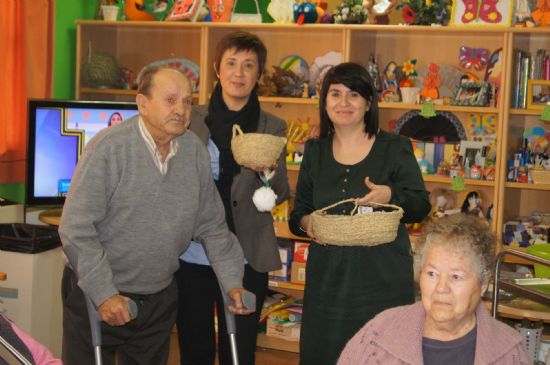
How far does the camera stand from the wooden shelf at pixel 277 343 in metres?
Result: 4.48

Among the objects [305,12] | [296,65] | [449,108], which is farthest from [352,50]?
[449,108]

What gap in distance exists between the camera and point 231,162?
2.69 meters

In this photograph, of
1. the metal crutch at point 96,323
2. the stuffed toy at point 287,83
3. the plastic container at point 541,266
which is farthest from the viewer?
the stuffed toy at point 287,83

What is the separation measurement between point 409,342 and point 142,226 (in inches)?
32.4

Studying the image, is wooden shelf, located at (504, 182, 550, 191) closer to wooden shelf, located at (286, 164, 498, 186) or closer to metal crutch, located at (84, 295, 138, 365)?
wooden shelf, located at (286, 164, 498, 186)

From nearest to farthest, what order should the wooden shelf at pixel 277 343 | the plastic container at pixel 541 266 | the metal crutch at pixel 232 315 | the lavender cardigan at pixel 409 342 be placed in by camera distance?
1. the lavender cardigan at pixel 409 342
2. the metal crutch at pixel 232 315
3. the plastic container at pixel 541 266
4. the wooden shelf at pixel 277 343

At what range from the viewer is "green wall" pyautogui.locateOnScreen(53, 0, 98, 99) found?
15.6 feet

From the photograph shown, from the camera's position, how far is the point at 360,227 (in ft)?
8.06

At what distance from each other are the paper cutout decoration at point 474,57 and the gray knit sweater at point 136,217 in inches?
95.7

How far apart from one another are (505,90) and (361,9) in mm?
868

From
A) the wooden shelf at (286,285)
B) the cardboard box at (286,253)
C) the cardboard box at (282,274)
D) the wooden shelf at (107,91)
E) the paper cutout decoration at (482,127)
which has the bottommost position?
the wooden shelf at (286,285)

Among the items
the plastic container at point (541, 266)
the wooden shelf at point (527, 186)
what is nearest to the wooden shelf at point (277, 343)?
the wooden shelf at point (527, 186)

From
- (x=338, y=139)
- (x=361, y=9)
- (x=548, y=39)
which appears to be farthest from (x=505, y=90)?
(x=338, y=139)

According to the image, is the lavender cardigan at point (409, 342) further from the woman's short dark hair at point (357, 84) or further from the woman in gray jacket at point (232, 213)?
the woman's short dark hair at point (357, 84)
